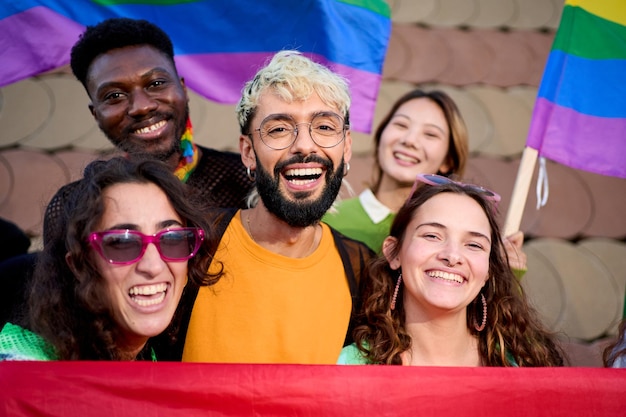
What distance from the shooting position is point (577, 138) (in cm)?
365

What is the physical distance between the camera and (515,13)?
23.8 feet

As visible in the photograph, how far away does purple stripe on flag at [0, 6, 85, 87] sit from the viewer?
149 inches

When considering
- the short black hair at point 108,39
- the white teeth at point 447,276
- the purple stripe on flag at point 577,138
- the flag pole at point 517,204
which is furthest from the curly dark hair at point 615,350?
the short black hair at point 108,39

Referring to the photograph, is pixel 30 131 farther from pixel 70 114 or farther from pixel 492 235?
pixel 492 235

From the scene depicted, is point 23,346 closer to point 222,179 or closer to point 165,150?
point 165,150

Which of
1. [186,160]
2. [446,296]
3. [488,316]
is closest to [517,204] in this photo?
[488,316]

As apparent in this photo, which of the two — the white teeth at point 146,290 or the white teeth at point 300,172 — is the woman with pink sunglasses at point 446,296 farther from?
the white teeth at point 146,290

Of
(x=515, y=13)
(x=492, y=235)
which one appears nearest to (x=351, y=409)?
(x=492, y=235)

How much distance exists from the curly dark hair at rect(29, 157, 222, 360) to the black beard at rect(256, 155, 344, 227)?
0.50 m

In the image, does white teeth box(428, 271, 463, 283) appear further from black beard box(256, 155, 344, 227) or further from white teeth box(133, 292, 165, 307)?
white teeth box(133, 292, 165, 307)

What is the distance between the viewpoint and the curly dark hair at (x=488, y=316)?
2812mm

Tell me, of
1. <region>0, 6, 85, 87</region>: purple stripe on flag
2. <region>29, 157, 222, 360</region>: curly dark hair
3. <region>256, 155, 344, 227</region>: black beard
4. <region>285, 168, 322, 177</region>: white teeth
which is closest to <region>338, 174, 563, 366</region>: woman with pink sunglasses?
<region>256, 155, 344, 227</region>: black beard

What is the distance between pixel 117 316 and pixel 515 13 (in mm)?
5987

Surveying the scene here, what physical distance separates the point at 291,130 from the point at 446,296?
85cm
